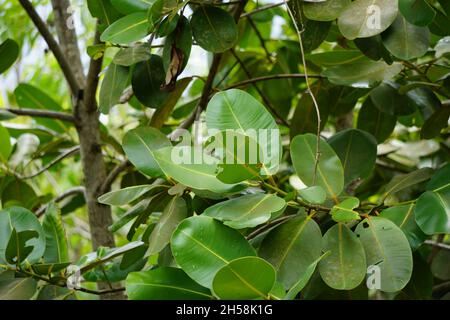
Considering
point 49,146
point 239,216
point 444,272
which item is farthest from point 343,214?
point 49,146

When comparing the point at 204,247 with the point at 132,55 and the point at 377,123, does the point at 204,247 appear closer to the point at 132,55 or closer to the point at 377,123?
the point at 132,55

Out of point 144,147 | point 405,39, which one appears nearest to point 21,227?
point 144,147

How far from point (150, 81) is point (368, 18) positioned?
0.30 metres

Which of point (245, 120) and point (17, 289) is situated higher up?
point (245, 120)

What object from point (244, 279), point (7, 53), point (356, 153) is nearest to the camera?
point (244, 279)

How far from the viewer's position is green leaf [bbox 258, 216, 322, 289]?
0.65 metres

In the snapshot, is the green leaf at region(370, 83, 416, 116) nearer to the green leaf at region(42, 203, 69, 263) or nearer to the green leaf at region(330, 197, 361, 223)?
the green leaf at region(330, 197, 361, 223)

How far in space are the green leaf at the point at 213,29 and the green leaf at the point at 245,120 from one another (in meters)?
0.15

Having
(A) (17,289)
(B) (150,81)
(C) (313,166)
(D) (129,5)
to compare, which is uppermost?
(D) (129,5)

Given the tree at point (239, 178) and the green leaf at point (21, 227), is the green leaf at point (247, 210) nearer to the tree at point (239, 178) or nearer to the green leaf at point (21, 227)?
the tree at point (239, 178)

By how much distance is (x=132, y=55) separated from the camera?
787 millimetres

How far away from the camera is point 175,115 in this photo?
1242 millimetres

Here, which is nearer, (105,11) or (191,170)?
(191,170)

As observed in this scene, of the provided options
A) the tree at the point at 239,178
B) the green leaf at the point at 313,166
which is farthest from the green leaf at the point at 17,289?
the green leaf at the point at 313,166
